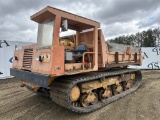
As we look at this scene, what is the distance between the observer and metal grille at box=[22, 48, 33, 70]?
482cm

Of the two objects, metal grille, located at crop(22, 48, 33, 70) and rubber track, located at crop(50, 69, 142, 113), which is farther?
metal grille, located at crop(22, 48, 33, 70)

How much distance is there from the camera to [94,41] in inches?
195

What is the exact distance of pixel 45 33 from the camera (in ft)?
15.0

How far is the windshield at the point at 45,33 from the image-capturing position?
431cm

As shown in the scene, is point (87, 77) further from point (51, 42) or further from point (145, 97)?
point (145, 97)

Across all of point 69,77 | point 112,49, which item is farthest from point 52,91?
point 112,49

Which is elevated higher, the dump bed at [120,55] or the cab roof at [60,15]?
the cab roof at [60,15]

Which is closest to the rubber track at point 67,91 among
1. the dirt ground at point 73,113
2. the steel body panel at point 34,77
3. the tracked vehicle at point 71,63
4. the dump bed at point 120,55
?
the tracked vehicle at point 71,63

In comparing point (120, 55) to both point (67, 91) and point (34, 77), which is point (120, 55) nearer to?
point (67, 91)

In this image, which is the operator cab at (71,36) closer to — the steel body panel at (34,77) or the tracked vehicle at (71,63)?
the tracked vehicle at (71,63)

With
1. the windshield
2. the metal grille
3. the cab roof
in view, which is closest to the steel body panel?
the metal grille

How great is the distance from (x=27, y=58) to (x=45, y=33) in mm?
1021

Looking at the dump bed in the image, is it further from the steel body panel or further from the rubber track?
the steel body panel

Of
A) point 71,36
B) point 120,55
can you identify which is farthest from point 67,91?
point 120,55
